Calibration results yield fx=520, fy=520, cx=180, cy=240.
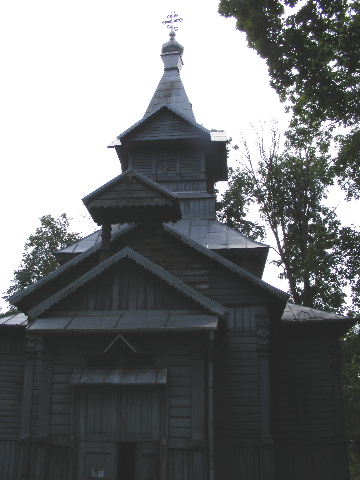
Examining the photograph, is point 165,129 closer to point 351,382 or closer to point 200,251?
point 200,251

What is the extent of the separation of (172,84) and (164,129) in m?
4.15

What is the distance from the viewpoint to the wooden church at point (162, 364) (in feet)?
35.9

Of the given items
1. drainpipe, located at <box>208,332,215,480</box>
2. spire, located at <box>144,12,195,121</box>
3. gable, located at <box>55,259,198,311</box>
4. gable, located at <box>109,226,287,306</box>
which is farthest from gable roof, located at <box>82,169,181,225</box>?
spire, located at <box>144,12,195,121</box>

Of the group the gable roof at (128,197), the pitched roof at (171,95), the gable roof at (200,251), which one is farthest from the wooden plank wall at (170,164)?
the gable roof at (128,197)

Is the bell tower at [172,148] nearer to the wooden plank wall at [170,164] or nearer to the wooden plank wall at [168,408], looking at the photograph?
the wooden plank wall at [170,164]

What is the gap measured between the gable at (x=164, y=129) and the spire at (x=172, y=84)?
1.29 feet

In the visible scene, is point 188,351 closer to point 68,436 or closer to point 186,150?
point 68,436

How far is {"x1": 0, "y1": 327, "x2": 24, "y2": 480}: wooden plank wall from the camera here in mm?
14516

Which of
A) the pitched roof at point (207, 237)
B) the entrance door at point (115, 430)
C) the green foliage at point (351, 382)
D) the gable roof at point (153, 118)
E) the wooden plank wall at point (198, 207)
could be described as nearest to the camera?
the entrance door at point (115, 430)

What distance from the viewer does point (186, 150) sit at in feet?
65.0

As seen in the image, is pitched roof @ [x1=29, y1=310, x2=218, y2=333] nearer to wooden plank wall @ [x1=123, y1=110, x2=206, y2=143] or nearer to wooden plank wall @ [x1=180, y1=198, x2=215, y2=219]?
wooden plank wall @ [x1=180, y1=198, x2=215, y2=219]

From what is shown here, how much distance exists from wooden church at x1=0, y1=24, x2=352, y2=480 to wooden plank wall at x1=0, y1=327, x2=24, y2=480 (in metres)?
0.03

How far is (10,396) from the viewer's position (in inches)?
596

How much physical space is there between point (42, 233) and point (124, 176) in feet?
76.9
